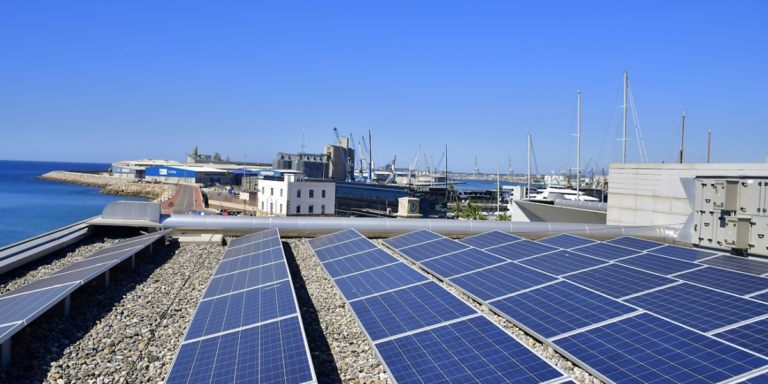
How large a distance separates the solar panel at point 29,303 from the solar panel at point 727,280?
12.4 meters

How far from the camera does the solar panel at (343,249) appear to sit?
1479 cm

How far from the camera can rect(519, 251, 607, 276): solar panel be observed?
12036 millimetres

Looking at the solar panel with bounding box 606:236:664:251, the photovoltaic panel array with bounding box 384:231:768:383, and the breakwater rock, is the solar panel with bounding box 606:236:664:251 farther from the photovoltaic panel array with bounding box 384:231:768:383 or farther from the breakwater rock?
the breakwater rock

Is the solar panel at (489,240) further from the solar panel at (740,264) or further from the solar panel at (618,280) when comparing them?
the solar panel at (740,264)

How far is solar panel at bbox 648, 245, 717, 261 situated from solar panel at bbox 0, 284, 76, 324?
46.4 ft

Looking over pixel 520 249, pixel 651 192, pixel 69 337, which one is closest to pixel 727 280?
pixel 520 249

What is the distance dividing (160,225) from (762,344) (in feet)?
60.8

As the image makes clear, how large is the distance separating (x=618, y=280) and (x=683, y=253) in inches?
151

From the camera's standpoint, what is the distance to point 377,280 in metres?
11.2

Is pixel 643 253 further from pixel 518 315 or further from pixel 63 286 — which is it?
pixel 63 286

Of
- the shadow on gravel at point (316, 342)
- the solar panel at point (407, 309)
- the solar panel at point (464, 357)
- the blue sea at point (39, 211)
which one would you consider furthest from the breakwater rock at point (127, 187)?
the solar panel at point (464, 357)

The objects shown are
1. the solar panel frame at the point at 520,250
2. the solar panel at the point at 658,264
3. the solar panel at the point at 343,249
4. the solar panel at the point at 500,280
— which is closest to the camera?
the solar panel at the point at 500,280

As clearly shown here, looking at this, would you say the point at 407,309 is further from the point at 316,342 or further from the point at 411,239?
the point at 411,239

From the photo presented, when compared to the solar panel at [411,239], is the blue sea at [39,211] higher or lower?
lower
